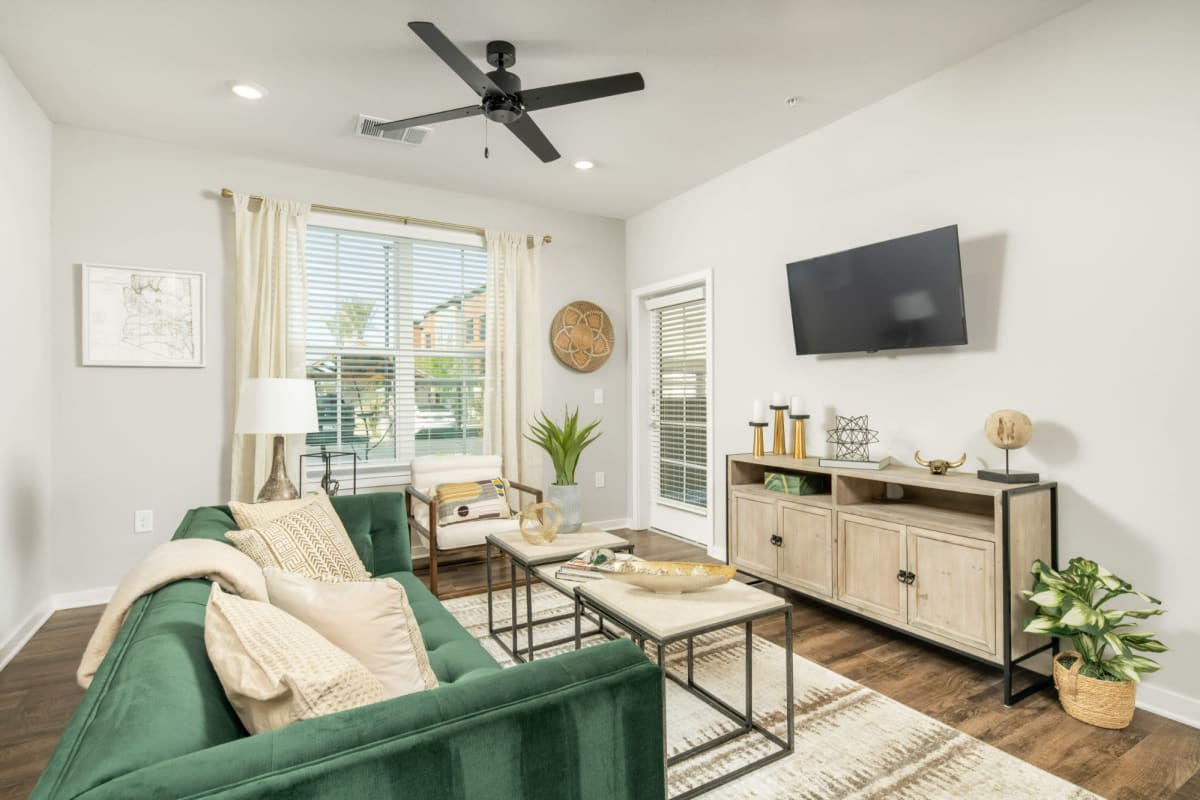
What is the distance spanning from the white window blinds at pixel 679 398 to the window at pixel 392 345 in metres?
1.41

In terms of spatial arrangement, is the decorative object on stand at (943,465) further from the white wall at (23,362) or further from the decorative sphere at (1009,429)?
the white wall at (23,362)

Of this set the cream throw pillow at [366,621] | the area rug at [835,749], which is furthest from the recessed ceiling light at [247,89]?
the area rug at [835,749]

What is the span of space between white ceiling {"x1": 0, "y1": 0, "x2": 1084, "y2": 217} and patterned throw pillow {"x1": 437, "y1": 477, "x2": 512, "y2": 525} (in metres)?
2.04

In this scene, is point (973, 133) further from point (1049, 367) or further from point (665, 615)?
point (665, 615)

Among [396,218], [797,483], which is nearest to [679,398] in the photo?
[797,483]

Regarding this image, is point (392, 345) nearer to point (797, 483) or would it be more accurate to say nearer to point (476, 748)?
point (797, 483)

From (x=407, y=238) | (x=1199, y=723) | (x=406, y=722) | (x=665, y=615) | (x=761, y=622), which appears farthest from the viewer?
(x=407, y=238)

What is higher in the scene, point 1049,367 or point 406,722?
point 1049,367

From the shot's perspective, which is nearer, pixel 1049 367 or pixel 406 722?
pixel 406 722

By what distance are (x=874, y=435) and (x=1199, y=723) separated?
153 cm

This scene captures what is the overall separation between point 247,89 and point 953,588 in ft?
12.4

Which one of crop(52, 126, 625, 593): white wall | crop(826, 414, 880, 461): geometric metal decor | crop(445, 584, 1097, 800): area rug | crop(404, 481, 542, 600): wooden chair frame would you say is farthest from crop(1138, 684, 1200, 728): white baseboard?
crop(52, 126, 625, 593): white wall

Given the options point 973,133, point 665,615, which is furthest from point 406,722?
point 973,133

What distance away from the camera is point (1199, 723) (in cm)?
200
